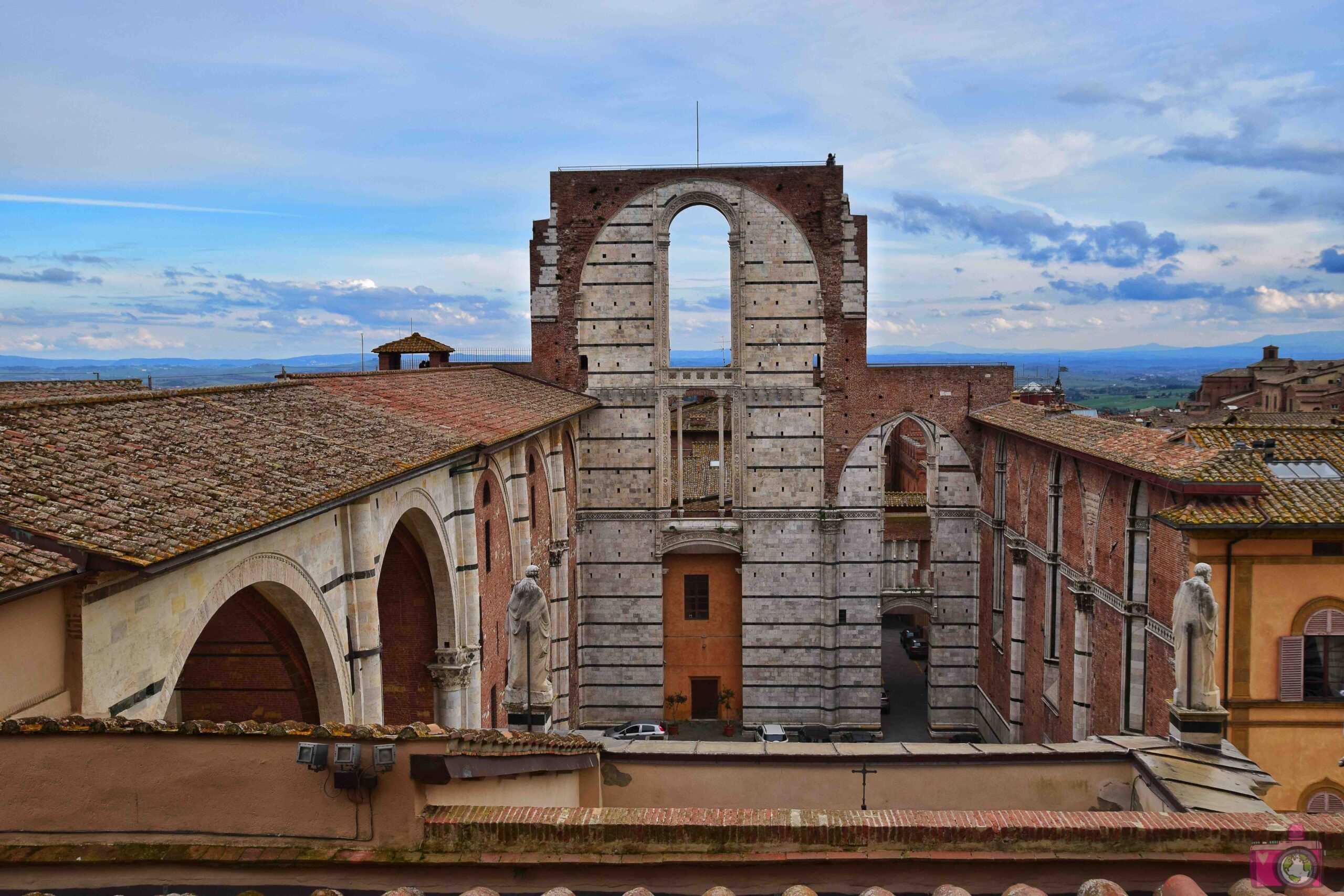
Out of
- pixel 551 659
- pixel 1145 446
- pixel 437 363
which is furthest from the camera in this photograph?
pixel 437 363

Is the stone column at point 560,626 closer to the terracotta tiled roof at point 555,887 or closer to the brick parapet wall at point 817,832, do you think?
the brick parapet wall at point 817,832

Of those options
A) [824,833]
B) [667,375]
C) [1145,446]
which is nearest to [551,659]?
[667,375]

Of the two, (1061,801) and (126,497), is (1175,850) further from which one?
(126,497)

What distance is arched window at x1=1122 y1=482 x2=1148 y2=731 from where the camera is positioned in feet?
54.7

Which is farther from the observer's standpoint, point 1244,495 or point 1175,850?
point 1244,495

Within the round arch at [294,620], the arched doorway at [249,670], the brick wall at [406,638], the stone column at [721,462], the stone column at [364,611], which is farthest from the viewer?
the stone column at [721,462]

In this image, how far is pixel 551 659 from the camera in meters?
24.8

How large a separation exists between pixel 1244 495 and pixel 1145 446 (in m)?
2.42

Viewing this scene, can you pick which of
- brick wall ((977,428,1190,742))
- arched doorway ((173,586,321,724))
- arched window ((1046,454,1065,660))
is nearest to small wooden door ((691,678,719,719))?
brick wall ((977,428,1190,742))

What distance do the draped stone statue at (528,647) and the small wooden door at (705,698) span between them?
56.4ft

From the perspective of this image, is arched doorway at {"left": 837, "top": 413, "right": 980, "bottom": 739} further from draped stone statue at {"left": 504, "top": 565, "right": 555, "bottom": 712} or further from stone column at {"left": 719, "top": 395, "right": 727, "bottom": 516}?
draped stone statue at {"left": 504, "top": 565, "right": 555, "bottom": 712}

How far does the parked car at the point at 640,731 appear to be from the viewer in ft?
83.4

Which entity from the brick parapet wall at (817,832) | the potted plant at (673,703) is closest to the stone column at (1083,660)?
the potted plant at (673,703)

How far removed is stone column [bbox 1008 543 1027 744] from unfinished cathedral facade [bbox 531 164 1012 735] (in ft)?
11.2
